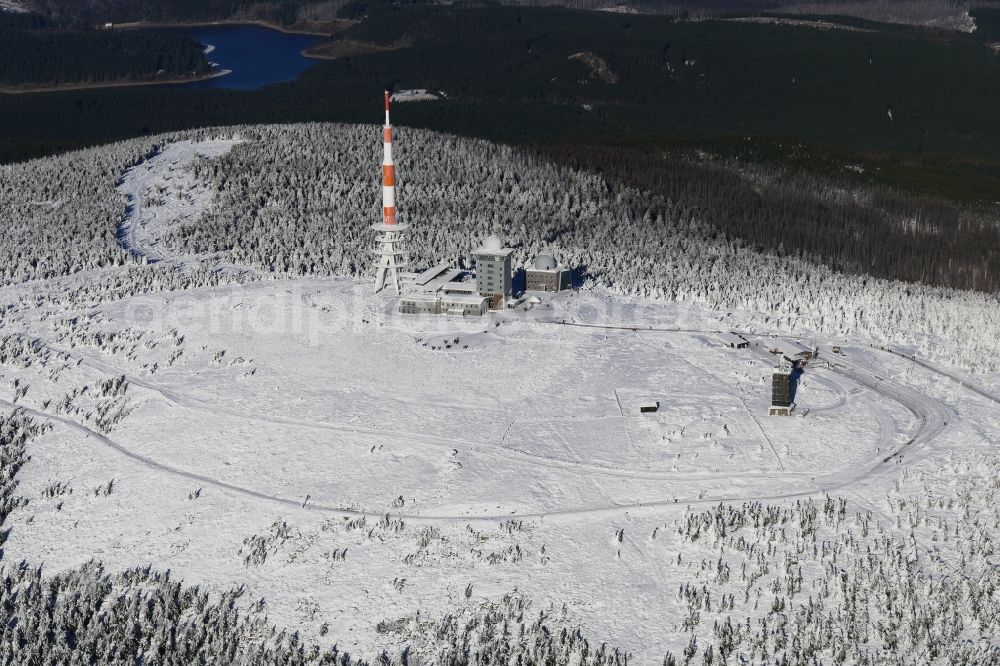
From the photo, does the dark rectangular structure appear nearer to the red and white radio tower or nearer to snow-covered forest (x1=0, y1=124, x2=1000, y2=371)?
snow-covered forest (x1=0, y1=124, x2=1000, y2=371)

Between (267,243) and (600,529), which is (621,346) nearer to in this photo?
(600,529)

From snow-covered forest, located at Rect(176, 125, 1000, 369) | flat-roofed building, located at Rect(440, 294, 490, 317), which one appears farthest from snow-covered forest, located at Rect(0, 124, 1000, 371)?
flat-roofed building, located at Rect(440, 294, 490, 317)

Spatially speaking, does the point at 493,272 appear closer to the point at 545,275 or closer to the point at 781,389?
the point at 545,275

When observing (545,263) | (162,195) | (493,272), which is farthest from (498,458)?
(162,195)

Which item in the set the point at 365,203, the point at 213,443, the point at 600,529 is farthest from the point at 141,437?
the point at 365,203

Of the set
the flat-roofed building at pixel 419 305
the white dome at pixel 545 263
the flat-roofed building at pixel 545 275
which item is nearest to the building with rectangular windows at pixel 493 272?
the flat-roofed building at pixel 419 305

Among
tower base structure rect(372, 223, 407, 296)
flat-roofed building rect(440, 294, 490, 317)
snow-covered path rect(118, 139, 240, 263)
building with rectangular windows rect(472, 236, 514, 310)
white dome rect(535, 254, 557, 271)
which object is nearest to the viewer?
building with rectangular windows rect(472, 236, 514, 310)

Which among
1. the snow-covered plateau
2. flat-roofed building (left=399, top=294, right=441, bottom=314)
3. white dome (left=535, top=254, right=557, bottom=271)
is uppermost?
white dome (left=535, top=254, right=557, bottom=271)

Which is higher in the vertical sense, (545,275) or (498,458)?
(545,275)
